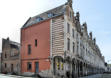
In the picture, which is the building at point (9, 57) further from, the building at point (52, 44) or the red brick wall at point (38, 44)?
the building at point (52, 44)

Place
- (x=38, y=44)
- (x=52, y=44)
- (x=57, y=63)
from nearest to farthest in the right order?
(x=57, y=63), (x=52, y=44), (x=38, y=44)

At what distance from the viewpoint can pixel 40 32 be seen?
2695 centimetres

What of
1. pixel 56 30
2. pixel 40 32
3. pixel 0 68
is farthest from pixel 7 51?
pixel 56 30

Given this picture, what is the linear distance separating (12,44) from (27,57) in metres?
13.8

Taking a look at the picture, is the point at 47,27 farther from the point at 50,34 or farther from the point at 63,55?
the point at 63,55

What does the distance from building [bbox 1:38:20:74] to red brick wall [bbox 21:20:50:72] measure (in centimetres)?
558

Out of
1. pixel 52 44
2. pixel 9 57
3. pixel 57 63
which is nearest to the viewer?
pixel 57 63

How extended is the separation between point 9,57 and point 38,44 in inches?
586

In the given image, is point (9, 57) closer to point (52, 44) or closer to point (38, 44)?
point (38, 44)

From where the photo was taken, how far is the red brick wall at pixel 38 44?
2547cm

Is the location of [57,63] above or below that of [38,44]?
below

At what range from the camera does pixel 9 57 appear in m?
38.2

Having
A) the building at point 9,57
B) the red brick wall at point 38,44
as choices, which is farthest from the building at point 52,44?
the building at point 9,57

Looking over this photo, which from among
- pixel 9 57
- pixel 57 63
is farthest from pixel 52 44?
pixel 9 57
